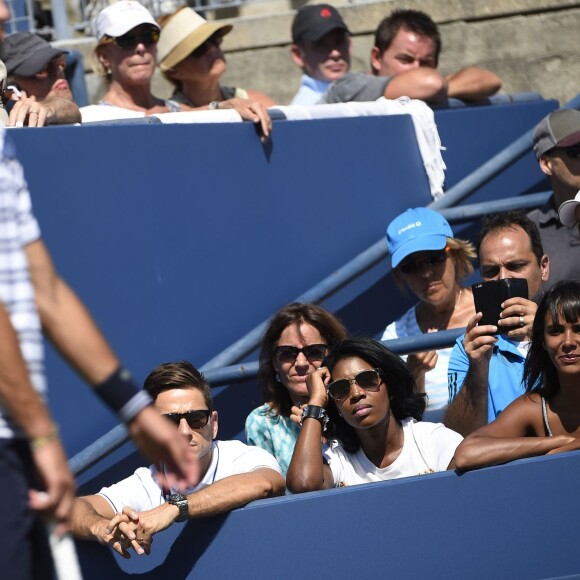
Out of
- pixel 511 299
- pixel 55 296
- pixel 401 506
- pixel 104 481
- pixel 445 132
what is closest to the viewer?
pixel 55 296

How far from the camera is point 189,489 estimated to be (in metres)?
4.08

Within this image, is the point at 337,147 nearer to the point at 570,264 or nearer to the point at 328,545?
the point at 570,264

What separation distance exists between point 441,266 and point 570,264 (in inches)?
19.7

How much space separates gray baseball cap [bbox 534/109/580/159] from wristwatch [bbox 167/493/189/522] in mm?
2449

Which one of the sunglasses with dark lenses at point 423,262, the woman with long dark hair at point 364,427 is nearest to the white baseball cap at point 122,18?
the sunglasses with dark lenses at point 423,262

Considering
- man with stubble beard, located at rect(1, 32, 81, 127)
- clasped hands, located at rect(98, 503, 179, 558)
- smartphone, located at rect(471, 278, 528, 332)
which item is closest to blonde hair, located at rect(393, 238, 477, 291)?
smartphone, located at rect(471, 278, 528, 332)

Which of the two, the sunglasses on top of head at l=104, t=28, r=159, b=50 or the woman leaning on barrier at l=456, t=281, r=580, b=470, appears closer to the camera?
the woman leaning on barrier at l=456, t=281, r=580, b=470

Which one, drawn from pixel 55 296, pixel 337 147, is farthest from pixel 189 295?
pixel 55 296

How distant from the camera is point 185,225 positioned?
5176mm

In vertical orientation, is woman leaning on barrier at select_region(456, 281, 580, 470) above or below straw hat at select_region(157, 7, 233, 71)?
below

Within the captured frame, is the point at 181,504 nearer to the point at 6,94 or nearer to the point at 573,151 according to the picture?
the point at 6,94

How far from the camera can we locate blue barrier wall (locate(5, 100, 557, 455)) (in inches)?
186

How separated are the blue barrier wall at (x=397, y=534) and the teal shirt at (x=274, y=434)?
72 centimetres

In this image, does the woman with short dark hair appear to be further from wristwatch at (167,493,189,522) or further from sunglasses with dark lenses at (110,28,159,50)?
sunglasses with dark lenses at (110,28,159,50)
